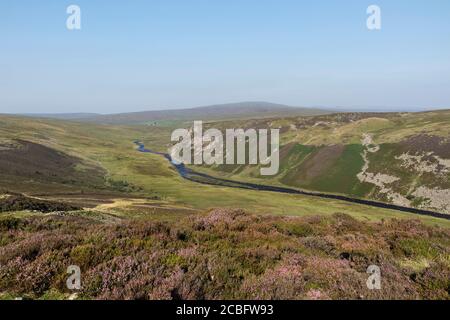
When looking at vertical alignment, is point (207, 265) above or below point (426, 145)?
above

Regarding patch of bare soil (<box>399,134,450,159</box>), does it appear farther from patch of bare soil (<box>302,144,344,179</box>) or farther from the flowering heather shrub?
the flowering heather shrub

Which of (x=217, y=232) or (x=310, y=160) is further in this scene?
(x=310, y=160)

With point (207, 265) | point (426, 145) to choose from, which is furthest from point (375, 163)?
point (207, 265)

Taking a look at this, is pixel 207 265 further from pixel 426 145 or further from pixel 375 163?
pixel 426 145

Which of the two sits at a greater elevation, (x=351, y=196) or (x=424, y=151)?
(x=424, y=151)

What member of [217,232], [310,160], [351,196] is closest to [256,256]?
[217,232]

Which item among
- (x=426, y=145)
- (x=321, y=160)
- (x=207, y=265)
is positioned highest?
(x=207, y=265)
